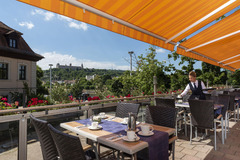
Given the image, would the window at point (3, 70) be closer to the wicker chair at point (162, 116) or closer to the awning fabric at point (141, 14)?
the awning fabric at point (141, 14)

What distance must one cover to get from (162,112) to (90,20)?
180 centimetres

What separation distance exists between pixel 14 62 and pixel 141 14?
19310 mm

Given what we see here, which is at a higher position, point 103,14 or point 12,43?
point 12,43

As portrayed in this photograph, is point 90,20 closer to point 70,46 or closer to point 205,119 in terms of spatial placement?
point 205,119

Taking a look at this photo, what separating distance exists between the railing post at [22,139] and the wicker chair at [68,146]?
1.25 metres

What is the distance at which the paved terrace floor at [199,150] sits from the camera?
95.2 inches

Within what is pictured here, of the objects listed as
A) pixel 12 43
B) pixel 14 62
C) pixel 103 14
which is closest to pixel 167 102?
pixel 103 14

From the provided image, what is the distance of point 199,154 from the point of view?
317cm

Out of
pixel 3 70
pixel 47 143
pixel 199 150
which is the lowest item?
pixel 199 150

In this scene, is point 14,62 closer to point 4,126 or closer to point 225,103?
point 4,126

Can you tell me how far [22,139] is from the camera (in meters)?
2.37

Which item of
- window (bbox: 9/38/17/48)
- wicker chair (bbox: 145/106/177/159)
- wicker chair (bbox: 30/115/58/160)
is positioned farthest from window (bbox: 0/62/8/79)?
wicker chair (bbox: 145/106/177/159)

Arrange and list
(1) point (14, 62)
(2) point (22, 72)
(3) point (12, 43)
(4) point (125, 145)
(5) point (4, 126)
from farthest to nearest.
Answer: (2) point (22, 72), (3) point (12, 43), (1) point (14, 62), (5) point (4, 126), (4) point (125, 145)

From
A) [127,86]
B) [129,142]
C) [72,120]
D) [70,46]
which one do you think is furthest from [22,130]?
[70,46]
